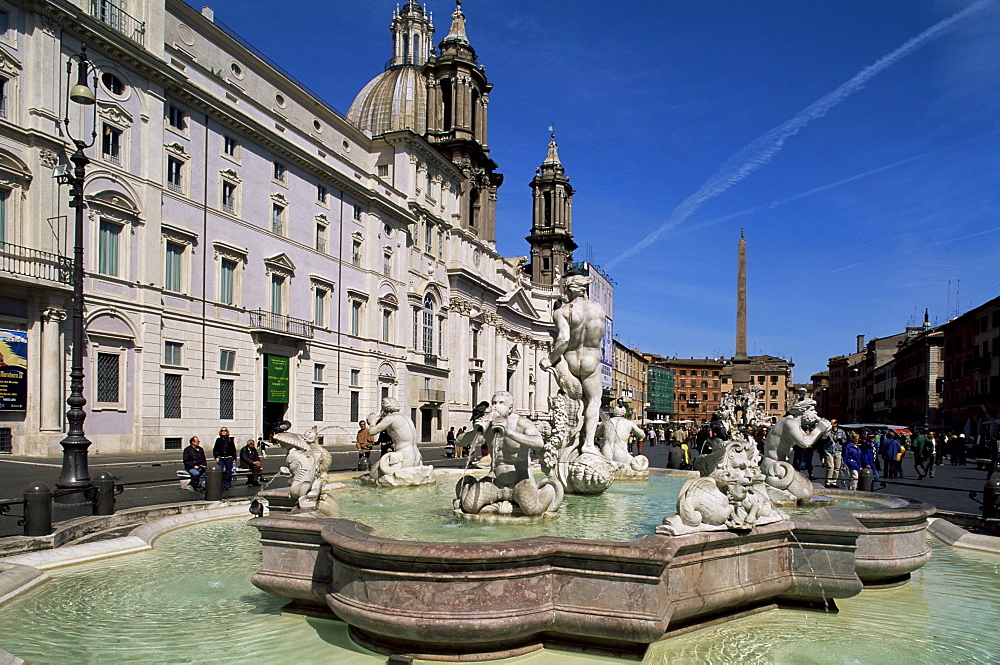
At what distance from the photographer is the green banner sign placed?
3259 centimetres

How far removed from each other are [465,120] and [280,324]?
1250 inches

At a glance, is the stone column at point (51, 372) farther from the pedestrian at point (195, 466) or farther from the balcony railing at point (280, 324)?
the balcony railing at point (280, 324)

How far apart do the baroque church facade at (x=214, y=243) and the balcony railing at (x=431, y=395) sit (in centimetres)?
26

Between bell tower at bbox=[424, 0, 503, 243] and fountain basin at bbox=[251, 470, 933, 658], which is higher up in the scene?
bell tower at bbox=[424, 0, 503, 243]

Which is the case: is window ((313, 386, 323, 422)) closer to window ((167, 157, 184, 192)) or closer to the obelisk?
window ((167, 157, 184, 192))

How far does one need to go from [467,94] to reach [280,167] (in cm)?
2922

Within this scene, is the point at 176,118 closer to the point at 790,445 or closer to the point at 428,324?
the point at 428,324

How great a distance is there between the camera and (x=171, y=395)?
1056 inches

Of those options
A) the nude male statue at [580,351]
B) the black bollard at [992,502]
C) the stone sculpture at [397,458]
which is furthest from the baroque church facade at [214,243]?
the black bollard at [992,502]

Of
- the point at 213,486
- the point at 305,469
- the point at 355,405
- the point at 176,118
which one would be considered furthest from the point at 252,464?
the point at 355,405

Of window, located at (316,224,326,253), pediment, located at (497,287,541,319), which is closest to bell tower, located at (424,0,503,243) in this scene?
pediment, located at (497,287,541,319)

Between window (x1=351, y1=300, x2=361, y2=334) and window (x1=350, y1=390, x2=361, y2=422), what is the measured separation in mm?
3295

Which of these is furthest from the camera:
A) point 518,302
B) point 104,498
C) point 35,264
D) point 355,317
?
point 518,302

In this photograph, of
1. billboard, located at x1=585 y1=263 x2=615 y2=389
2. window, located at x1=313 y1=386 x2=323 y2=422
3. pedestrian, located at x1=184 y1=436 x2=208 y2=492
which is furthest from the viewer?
billboard, located at x1=585 y1=263 x2=615 y2=389
